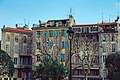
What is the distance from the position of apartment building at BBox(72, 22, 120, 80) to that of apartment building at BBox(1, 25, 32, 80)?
9786 mm

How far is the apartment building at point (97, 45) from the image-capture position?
46.4 meters

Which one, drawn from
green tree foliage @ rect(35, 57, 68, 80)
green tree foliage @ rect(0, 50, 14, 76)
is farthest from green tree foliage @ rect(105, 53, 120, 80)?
green tree foliage @ rect(0, 50, 14, 76)

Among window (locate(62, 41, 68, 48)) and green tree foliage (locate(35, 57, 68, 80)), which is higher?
window (locate(62, 41, 68, 48))

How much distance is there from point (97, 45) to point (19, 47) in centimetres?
1402

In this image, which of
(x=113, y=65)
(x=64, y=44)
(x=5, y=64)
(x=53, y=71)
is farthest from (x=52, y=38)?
(x=113, y=65)

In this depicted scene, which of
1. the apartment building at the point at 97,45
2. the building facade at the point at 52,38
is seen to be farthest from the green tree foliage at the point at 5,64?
the apartment building at the point at 97,45

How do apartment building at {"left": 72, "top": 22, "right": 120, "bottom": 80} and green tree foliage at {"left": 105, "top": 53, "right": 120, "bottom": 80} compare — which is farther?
apartment building at {"left": 72, "top": 22, "right": 120, "bottom": 80}

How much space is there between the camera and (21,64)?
5300cm

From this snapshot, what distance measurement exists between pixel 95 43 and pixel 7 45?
1501 centimetres

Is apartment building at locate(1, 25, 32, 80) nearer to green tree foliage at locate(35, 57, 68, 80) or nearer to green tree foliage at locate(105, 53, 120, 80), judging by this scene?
green tree foliage at locate(35, 57, 68, 80)

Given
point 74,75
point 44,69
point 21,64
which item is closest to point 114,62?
point 44,69

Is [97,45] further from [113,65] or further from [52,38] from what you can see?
[113,65]

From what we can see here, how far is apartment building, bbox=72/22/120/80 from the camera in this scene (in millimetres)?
46375

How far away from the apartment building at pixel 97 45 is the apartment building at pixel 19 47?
979cm
